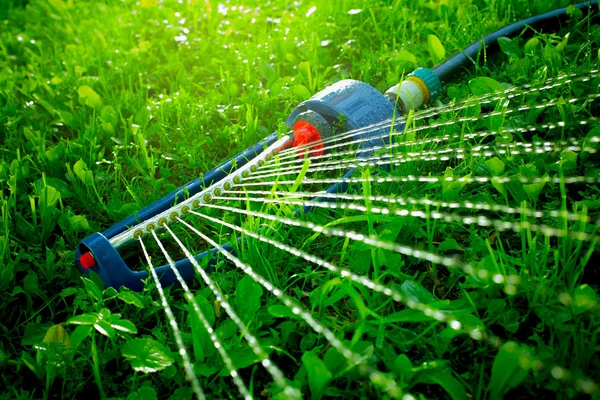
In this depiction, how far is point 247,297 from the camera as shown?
5.64ft

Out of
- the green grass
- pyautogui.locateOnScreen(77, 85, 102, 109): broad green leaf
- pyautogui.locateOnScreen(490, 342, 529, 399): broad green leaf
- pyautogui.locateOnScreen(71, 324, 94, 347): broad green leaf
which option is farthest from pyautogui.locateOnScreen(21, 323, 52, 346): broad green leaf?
pyautogui.locateOnScreen(77, 85, 102, 109): broad green leaf

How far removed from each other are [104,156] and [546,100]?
2069 millimetres

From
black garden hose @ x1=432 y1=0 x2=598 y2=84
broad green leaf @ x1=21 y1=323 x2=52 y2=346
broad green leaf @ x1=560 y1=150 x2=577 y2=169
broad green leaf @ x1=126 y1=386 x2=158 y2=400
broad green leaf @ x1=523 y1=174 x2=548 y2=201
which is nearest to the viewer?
broad green leaf @ x1=126 y1=386 x2=158 y2=400

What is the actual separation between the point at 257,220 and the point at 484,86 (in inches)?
49.8

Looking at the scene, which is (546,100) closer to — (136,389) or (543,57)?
(543,57)

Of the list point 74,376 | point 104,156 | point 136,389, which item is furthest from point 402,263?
point 104,156

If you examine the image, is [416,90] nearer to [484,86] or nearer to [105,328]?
[484,86]

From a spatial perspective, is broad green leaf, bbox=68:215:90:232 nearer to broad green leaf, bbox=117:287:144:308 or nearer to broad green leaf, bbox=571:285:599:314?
broad green leaf, bbox=117:287:144:308

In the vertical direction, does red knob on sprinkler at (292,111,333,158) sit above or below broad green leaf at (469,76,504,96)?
above

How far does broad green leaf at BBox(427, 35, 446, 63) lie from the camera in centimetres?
288

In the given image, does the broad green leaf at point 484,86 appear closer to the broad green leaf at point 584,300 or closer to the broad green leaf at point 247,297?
the broad green leaf at point 584,300

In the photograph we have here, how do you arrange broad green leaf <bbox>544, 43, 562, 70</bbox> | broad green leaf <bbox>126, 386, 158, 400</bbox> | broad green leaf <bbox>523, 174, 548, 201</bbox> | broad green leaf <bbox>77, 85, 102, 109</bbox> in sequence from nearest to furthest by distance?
broad green leaf <bbox>126, 386, 158, 400</bbox> < broad green leaf <bbox>523, 174, 548, 201</bbox> < broad green leaf <bbox>544, 43, 562, 70</bbox> < broad green leaf <bbox>77, 85, 102, 109</bbox>

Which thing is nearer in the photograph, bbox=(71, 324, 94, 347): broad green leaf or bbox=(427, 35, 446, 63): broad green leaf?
bbox=(71, 324, 94, 347): broad green leaf

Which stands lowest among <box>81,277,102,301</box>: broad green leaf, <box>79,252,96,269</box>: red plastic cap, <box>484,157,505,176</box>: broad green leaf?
<box>484,157,505,176</box>: broad green leaf
